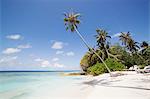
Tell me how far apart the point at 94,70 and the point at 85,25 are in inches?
120

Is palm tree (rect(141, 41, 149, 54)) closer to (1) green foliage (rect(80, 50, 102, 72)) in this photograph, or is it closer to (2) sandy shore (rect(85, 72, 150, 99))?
(1) green foliage (rect(80, 50, 102, 72))

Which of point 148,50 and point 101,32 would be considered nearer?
point 101,32

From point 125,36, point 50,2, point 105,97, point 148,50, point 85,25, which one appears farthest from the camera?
point 148,50

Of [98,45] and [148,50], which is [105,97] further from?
[148,50]

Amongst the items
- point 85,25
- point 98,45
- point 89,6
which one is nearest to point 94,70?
point 98,45

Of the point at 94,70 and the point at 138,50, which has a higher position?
the point at 138,50

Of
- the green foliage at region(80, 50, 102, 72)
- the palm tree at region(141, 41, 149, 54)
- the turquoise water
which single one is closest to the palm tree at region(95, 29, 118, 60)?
the green foliage at region(80, 50, 102, 72)

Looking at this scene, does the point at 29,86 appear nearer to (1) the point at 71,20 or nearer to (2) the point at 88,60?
(1) the point at 71,20

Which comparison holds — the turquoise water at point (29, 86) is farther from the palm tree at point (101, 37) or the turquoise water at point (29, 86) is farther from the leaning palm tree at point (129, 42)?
the leaning palm tree at point (129, 42)

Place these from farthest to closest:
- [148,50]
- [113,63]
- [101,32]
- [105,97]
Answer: [148,50] → [101,32] → [113,63] → [105,97]

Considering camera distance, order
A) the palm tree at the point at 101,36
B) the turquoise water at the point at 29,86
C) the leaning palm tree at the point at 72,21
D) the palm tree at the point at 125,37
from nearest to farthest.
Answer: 1. the turquoise water at the point at 29,86
2. the leaning palm tree at the point at 72,21
3. the palm tree at the point at 101,36
4. the palm tree at the point at 125,37

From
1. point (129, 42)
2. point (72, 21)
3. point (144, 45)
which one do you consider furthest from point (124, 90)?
point (144, 45)

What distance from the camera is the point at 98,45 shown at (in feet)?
45.0

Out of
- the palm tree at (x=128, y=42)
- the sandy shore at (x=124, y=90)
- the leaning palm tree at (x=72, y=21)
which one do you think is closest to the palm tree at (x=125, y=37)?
the palm tree at (x=128, y=42)
